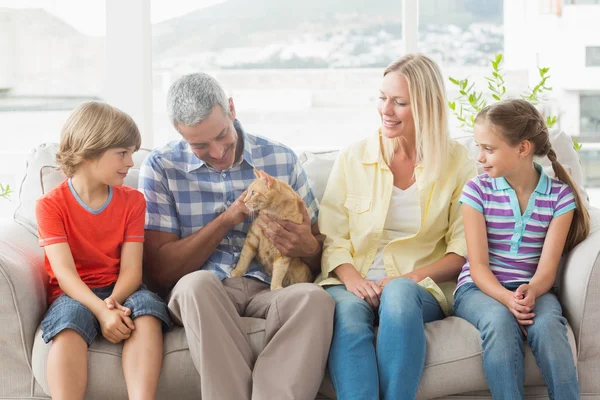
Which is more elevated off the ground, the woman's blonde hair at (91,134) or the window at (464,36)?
the window at (464,36)

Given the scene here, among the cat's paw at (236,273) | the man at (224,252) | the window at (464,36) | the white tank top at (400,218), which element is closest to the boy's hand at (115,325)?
the man at (224,252)

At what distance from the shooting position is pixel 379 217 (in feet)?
7.95

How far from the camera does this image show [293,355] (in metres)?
2.01

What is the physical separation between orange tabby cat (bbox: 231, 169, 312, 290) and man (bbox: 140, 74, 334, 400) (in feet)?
0.11

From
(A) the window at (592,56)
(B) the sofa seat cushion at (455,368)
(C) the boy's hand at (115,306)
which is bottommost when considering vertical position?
(B) the sofa seat cushion at (455,368)

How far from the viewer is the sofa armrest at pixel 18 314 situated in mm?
2041

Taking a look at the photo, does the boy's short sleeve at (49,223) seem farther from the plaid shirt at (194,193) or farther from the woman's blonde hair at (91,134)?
the plaid shirt at (194,193)

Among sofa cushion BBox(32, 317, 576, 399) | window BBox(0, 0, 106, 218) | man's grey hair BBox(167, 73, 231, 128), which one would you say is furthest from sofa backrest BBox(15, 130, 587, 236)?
window BBox(0, 0, 106, 218)

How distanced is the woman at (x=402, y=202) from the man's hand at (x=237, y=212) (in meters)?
0.31

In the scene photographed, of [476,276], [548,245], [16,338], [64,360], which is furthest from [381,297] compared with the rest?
[16,338]

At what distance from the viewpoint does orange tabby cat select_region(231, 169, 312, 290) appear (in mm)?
2252

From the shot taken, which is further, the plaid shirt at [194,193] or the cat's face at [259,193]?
the plaid shirt at [194,193]

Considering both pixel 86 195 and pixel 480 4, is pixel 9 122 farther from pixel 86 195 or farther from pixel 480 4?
pixel 480 4

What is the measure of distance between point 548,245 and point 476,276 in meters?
0.23
